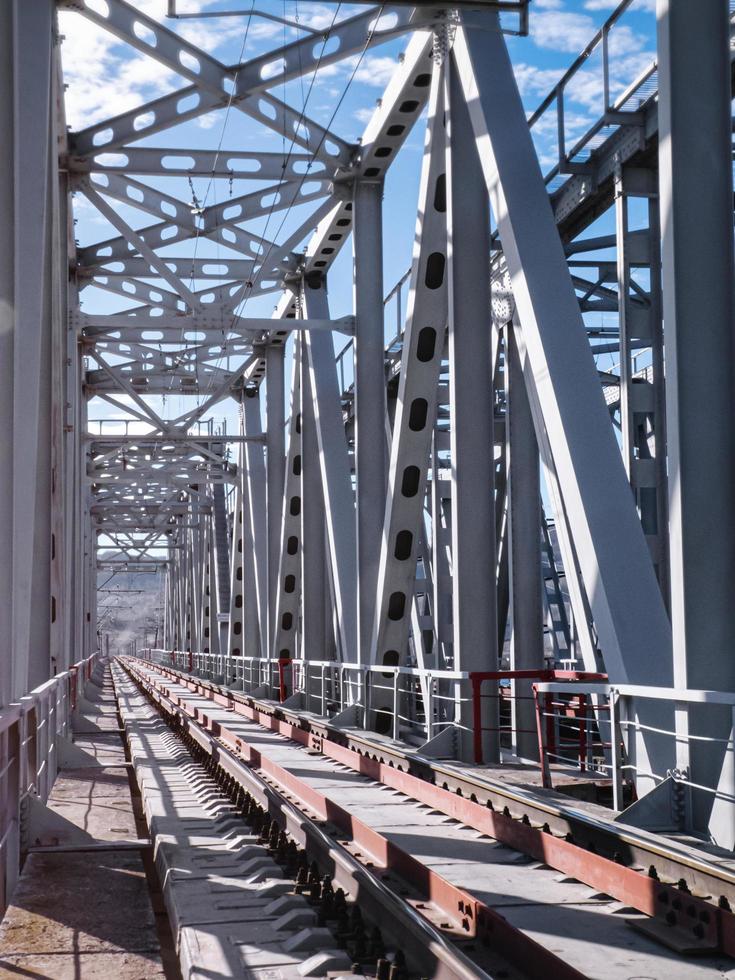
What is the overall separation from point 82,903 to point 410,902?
1.68m

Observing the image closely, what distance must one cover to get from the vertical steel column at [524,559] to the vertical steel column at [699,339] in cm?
623

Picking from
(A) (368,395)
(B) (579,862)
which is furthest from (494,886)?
(A) (368,395)

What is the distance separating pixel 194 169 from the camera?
16.7 m

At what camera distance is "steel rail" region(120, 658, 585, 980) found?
13.6 feet

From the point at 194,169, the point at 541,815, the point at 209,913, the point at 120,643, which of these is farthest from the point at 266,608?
the point at 120,643

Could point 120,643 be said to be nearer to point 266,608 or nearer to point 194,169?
point 266,608

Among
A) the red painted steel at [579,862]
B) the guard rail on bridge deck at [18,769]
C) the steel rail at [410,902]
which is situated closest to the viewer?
the steel rail at [410,902]

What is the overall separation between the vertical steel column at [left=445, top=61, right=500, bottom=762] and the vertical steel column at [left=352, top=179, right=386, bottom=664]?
4477 mm

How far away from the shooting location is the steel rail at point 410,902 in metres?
4.14

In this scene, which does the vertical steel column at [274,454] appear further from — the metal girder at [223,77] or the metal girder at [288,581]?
the metal girder at [223,77]

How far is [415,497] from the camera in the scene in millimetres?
13586

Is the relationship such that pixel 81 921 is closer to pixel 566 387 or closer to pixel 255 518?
pixel 566 387

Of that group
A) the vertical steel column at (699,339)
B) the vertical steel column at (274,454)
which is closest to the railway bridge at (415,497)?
the vertical steel column at (699,339)

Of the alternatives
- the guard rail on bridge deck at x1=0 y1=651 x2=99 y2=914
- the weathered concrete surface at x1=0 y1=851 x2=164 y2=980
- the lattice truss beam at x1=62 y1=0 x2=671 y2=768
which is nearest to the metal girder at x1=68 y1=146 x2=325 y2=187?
the lattice truss beam at x1=62 y1=0 x2=671 y2=768
